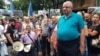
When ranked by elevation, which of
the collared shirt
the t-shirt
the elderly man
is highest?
the elderly man

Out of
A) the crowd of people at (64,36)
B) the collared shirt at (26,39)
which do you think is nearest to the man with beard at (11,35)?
the crowd of people at (64,36)

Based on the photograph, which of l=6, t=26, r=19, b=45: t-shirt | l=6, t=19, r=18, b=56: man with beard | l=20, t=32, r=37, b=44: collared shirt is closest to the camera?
l=6, t=19, r=18, b=56: man with beard

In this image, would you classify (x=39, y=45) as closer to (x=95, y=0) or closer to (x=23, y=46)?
(x=23, y=46)

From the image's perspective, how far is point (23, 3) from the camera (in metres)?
70.8

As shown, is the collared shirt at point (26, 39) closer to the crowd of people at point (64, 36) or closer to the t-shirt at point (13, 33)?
the crowd of people at point (64, 36)

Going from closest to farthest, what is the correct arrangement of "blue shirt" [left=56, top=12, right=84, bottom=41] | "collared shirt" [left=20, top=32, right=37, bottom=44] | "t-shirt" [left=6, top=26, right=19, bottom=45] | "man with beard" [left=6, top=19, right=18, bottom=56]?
"blue shirt" [left=56, top=12, right=84, bottom=41] → "man with beard" [left=6, top=19, right=18, bottom=56] → "t-shirt" [left=6, top=26, right=19, bottom=45] → "collared shirt" [left=20, top=32, right=37, bottom=44]

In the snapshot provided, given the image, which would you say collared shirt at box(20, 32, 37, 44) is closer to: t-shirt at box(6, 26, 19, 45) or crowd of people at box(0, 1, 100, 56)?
crowd of people at box(0, 1, 100, 56)

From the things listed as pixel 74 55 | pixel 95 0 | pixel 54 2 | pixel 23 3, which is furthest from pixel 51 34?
pixel 23 3

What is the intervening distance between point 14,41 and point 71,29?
6.01m

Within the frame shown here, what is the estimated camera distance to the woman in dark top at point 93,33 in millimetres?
12090

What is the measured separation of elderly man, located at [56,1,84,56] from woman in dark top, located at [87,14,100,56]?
2377mm

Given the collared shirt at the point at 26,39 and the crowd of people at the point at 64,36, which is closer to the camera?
the crowd of people at the point at 64,36

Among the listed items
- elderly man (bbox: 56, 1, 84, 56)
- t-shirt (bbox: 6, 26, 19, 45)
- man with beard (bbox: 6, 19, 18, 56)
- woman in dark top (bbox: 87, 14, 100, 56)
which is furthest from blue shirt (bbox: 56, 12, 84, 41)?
t-shirt (bbox: 6, 26, 19, 45)

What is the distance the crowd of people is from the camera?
970 cm
